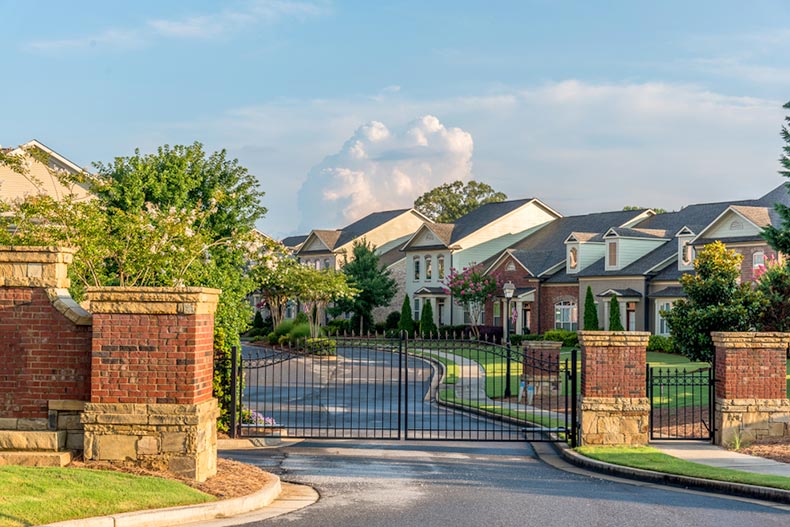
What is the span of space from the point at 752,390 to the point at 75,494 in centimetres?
1256

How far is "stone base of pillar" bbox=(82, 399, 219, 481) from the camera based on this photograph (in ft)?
38.6

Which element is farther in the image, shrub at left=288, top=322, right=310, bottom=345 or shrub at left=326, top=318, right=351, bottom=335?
shrub at left=326, top=318, right=351, bottom=335

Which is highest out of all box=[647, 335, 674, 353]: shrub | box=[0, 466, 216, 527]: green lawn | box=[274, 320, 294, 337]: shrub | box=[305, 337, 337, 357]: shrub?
box=[305, 337, 337, 357]: shrub

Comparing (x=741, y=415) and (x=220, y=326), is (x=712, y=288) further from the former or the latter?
(x=220, y=326)

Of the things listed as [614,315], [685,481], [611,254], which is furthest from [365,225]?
[685,481]

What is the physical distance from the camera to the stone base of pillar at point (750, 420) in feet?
57.3

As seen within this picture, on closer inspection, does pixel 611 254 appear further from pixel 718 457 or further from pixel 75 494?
pixel 75 494

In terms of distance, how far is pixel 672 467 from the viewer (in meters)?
14.5

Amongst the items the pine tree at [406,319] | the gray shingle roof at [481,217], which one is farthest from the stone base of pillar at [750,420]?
the gray shingle roof at [481,217]

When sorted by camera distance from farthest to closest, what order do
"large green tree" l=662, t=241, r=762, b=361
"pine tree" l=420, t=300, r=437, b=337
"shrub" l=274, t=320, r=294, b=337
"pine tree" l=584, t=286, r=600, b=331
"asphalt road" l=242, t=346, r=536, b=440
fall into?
"pine tree" l=420, t=300, r=437, b=337 → "shrub" l=274, t=320, r=294, b=337 → "pine tree" l=584, t=286, r=600, b=331 → "large green tree" l=662, t=241, r=762, b=361 → "asphalt road" l=242, t=346, r=536, b=440

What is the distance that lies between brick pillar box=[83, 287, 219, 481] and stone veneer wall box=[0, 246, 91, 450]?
0.45 metres

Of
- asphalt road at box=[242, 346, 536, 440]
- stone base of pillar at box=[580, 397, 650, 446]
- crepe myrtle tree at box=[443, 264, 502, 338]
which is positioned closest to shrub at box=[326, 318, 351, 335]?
crepe myrtle tree at box=[443, 264, 502, 338]

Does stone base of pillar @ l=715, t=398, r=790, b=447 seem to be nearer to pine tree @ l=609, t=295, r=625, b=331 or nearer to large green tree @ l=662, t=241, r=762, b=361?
large green tree @ l=662, t=241, r=762, b=361

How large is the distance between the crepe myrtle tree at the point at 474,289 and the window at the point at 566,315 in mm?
4820
